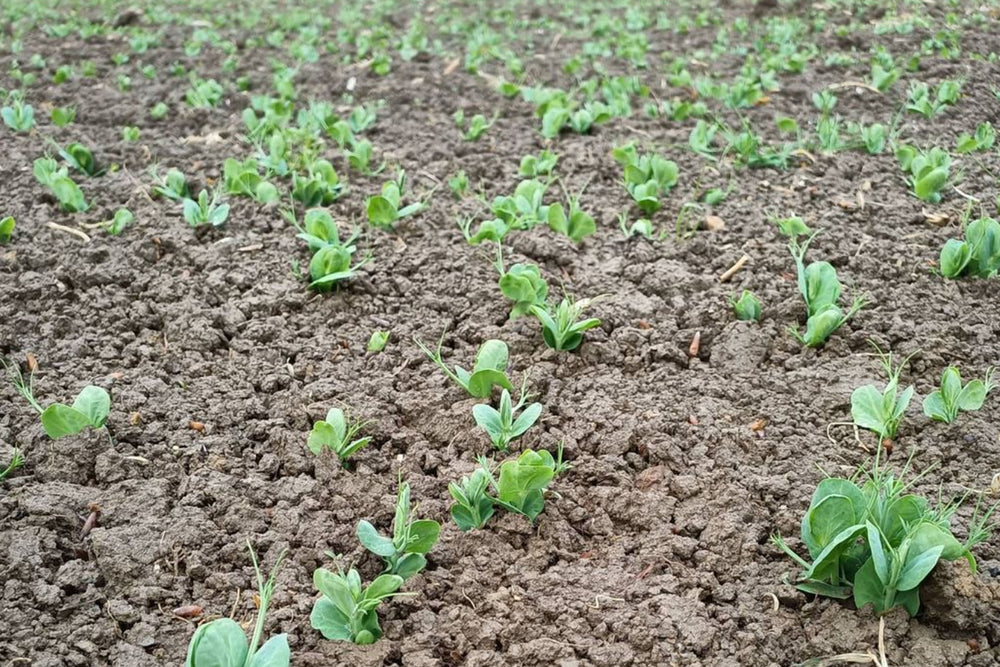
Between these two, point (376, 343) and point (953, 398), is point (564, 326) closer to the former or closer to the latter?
point (376, 343)

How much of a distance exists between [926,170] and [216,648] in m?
3.13

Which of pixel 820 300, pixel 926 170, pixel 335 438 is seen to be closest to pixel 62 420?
pixel 335 438

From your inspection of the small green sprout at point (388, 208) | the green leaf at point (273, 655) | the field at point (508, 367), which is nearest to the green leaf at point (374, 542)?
the field at point (508, 367)

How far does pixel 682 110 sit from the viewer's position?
4.46 m

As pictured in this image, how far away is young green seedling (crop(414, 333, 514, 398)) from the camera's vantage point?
2.20 meters

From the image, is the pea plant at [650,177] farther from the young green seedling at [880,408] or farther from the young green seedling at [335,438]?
the young green seedling at [335,438]

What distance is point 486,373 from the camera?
219cm

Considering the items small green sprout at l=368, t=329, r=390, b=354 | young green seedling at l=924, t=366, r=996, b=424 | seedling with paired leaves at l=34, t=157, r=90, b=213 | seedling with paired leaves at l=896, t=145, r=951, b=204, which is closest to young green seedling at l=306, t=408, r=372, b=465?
small green sprout at l=368, t=329, r=390, b=354

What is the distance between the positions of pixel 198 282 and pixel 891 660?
2.33 m

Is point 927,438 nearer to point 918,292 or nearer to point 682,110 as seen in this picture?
point 918,292

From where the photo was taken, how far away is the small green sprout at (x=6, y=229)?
3012 mm

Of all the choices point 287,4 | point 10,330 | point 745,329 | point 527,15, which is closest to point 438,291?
point 745,329

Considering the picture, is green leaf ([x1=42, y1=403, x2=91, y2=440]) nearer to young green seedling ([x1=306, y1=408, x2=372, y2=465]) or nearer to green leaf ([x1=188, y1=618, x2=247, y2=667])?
young green seedling ([x1=306, y1=408, x2=372, y2=465])

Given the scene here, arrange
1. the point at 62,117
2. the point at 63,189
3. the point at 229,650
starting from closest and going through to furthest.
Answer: the point at 229,650, the point at 63,189, the point at 62,117
